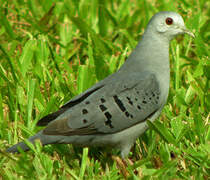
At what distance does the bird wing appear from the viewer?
3180mm

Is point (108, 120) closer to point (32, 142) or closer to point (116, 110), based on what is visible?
point (116, 110)

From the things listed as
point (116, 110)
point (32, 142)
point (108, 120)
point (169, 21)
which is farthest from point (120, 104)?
point (169, 21)

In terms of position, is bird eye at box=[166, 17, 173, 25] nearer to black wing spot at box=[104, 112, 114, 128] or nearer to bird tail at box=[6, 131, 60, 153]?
black wing spot at box=[104, 112, 114, 128]

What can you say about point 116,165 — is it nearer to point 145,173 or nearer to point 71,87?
point 145,173

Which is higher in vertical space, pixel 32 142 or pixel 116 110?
pixel 116 110

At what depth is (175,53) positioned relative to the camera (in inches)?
183

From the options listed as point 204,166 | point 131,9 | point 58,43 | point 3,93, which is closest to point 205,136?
point 204,166

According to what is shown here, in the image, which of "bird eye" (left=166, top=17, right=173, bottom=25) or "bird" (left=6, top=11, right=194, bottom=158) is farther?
"bird eye" (left=166, top=17, right=173, bottom=25)

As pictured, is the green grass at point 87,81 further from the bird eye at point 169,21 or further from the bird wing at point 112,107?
the bird eye at point 169,21

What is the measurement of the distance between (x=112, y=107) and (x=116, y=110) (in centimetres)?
4

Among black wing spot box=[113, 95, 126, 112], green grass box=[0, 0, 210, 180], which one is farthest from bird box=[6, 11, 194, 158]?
green grass box=[0, 0, 210, 180]

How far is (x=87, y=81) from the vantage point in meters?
4.17

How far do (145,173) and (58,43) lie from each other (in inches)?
99.2

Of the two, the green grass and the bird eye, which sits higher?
the bird eye
